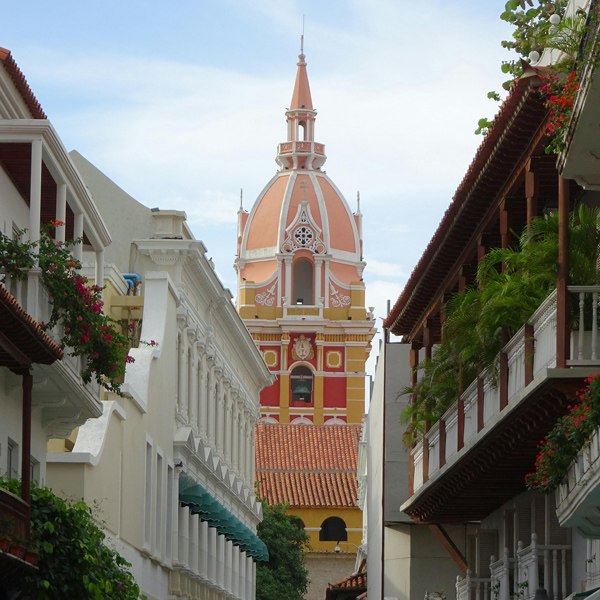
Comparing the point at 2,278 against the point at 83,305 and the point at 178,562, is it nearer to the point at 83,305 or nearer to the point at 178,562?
the point at 83,305

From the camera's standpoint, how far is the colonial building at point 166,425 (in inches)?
1156

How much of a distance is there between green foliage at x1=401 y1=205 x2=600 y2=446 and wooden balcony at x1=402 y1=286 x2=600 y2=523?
35cm

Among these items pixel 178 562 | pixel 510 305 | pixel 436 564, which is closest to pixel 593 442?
pixel 510 305

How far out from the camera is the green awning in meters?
38.4

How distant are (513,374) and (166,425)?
721 inches

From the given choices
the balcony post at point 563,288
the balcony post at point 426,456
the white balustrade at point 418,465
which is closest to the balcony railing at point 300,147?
the white balustrade at point 418,465

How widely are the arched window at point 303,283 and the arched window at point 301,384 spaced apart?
5180 millimetres

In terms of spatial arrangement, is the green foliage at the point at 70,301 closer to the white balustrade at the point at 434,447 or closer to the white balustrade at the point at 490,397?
the white balustrade at the point at 490,397

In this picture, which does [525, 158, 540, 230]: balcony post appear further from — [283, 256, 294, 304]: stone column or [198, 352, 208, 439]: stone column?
[283, 256, 294, 304]: stone column

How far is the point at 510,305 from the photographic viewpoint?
18625mm

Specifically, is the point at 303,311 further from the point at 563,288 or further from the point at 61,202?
the point at 563,288

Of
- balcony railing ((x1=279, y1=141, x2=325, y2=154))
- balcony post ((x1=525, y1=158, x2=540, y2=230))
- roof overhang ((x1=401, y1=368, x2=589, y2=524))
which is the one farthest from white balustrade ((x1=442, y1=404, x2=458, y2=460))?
balcony railing ((x1=279, y1=141, x2=325, y2=154))

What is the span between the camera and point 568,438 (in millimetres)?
15625

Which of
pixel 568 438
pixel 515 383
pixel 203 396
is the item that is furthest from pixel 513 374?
pixel 203 396
